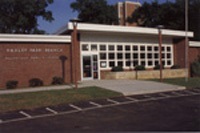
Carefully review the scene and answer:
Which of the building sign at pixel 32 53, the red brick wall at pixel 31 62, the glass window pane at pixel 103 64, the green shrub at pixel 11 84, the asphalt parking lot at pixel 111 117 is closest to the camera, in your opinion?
the asphalt parking lot at pixel 111 117

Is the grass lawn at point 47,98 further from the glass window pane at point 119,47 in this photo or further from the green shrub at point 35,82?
the glass window pane at point 119,47

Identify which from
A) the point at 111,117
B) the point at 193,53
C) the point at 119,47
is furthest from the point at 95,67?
the point at 111,117

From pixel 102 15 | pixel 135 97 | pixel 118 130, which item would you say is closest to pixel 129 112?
pixel 118 130

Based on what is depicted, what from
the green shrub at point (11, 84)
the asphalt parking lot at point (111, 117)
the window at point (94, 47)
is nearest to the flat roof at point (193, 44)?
the window at point (94, 47)

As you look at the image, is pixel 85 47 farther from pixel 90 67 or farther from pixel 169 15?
pixel 169 15

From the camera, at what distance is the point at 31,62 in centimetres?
1983

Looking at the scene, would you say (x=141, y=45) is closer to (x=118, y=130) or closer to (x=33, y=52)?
(x=33, y=52)

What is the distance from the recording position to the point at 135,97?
527 inches

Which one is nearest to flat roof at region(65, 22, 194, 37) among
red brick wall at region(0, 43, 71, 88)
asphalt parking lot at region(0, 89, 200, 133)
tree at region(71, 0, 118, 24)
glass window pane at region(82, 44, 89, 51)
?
glass window pane at region(82, 44, 89, 51)

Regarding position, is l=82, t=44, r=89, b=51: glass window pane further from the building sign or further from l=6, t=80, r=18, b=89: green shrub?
l=6, t=80, r=18, b=89: green shrub

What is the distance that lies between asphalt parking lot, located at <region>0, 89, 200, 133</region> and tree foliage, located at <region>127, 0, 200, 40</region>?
30.4 m

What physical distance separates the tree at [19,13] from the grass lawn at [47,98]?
2707 centimetres

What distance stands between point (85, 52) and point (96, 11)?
1168 inches

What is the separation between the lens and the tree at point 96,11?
5000cm
